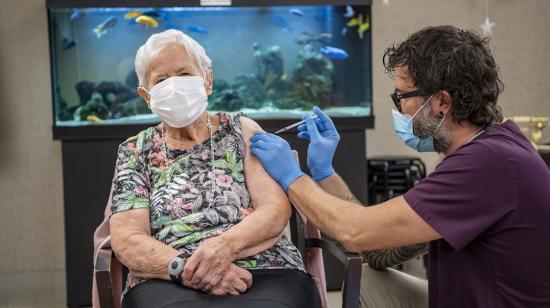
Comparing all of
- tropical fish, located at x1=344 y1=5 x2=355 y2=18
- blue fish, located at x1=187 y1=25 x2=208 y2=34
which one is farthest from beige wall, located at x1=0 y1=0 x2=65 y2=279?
tropical fish, located at x1=344 y1=5 x2=355 y2=18

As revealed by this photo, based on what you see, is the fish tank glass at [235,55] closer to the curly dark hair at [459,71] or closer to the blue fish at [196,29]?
the blue fish at [196,29]

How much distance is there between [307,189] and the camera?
1.80 m

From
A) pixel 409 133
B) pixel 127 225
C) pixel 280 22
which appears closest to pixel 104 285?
pixel 127 225

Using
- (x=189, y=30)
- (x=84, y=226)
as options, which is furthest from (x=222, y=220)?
(x=189, y=30)

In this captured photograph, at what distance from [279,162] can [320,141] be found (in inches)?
6.2

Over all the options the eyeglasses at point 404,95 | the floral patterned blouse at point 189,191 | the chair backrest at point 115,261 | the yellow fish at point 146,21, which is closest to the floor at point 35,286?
the yellow fish at point 146,21

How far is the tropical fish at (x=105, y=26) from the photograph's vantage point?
11.3ft

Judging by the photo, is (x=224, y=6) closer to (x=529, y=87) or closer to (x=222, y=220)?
(x=222, y=220)

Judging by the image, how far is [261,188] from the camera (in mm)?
1962

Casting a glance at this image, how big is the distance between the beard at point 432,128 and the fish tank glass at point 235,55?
69.5 inches

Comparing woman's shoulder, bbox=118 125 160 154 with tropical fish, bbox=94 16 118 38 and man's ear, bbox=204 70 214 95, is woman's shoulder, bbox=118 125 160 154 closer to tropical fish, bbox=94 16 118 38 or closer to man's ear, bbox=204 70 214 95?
man's ear, bbox=204 70 214 95

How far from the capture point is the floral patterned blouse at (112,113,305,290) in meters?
1.89

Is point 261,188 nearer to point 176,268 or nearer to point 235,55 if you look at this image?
point 176,268

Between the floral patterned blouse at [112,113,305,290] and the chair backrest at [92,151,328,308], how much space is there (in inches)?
3.7
